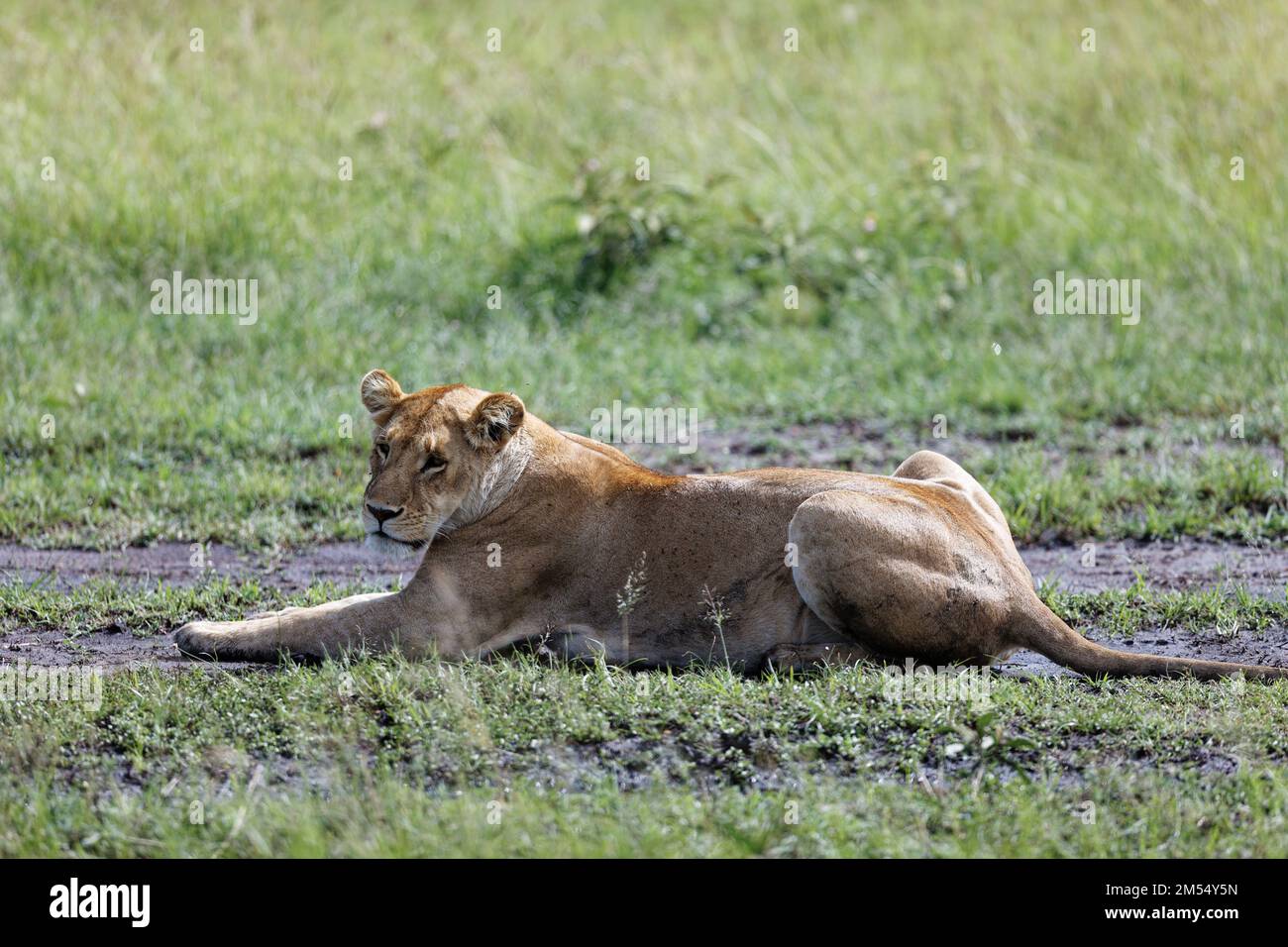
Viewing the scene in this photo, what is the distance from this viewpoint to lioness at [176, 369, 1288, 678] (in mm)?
5539

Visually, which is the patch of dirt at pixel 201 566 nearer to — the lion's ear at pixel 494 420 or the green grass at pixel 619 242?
the green grass at pixel 619 242

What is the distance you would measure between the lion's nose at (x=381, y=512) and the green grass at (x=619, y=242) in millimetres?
1803

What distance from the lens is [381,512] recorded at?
5.77m

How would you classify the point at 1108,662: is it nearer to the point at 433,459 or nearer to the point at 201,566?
the point at 433,459

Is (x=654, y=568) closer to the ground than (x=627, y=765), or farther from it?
farther from it

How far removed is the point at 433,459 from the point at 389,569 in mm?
1427

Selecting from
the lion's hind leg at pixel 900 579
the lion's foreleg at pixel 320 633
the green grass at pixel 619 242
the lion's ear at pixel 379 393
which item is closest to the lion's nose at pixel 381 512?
the lion's foreleg at pixel 320 633

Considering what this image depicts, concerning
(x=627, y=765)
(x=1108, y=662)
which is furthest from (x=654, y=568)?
(x=1108, y=662)

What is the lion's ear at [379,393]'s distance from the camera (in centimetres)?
600

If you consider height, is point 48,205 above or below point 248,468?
above
